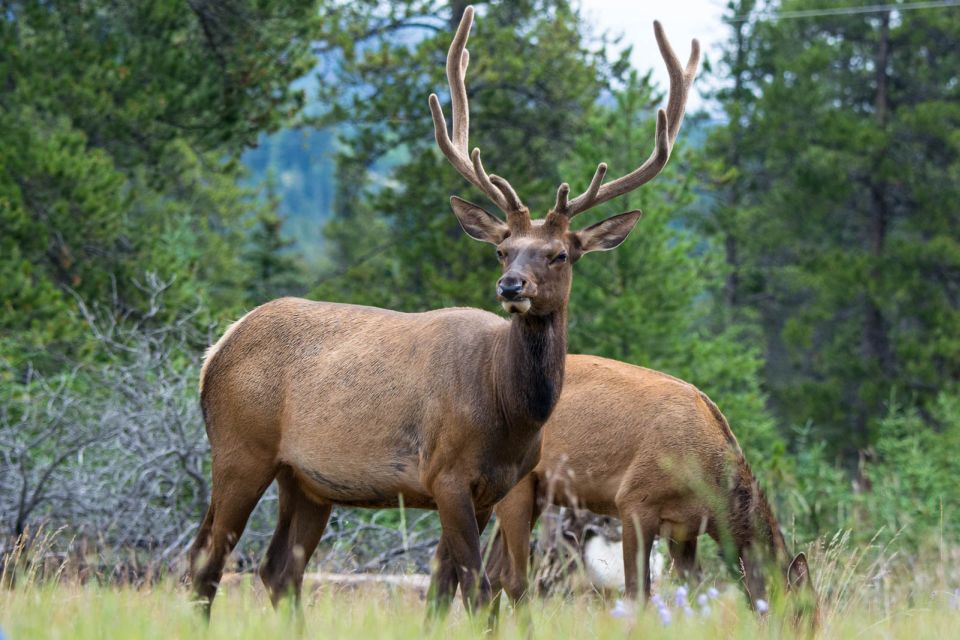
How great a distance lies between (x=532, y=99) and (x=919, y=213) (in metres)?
11.9

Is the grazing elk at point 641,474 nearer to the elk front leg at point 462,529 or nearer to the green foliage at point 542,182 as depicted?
the elk front leg at point 462,529

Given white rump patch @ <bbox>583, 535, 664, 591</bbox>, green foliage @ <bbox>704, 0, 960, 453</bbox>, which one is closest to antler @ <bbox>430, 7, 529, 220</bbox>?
white rump patch @ <bbox>583, 535, 664, 591</bbox>

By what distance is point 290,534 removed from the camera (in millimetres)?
6266

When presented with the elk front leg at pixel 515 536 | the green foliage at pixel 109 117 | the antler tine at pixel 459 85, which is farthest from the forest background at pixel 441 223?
the antler tine at pixel 459 85

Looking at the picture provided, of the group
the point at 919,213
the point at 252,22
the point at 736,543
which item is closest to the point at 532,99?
the point at 252,22

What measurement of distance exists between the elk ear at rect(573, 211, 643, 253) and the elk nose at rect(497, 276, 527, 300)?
747 millimetres

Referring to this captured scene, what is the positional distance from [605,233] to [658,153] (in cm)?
48

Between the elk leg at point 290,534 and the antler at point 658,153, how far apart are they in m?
1.93

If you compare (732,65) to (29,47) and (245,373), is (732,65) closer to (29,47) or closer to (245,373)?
(29,47)

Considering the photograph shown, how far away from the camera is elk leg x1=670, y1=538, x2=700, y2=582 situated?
731cm

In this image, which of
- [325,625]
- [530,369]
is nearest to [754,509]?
[530,369]

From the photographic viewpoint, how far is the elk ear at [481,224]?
590cm

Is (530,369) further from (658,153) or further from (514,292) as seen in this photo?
(658,153)

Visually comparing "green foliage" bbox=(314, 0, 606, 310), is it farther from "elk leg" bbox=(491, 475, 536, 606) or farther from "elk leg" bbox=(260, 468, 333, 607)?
"elk leg" bbox=(260, 468, 333, 607)
